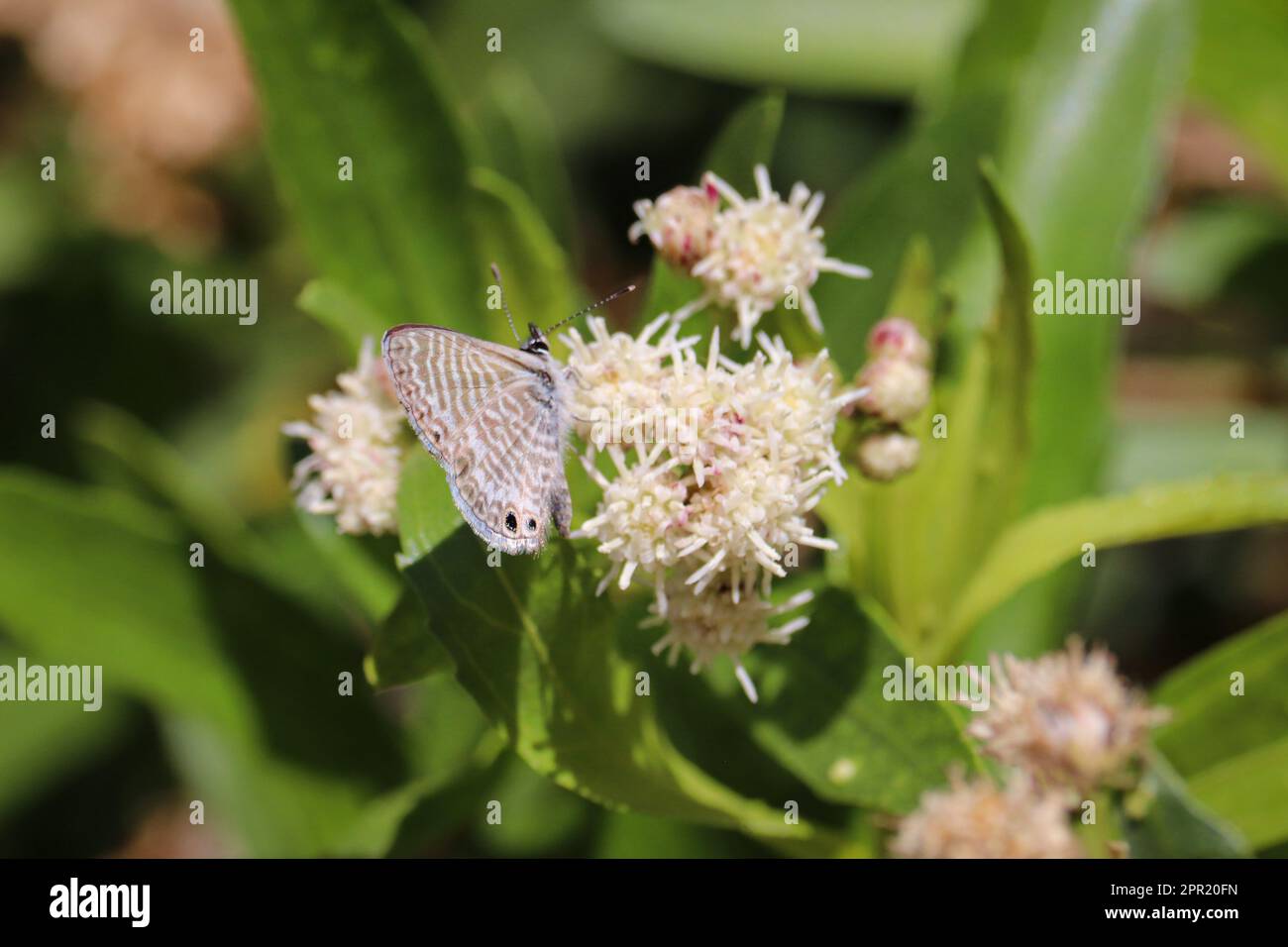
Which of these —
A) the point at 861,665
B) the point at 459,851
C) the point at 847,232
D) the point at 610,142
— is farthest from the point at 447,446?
the point at 610,142

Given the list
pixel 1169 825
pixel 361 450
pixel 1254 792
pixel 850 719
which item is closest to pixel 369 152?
pixel 361 450

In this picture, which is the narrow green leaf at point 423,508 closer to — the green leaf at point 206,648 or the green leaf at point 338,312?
the green leaf at point 338,312

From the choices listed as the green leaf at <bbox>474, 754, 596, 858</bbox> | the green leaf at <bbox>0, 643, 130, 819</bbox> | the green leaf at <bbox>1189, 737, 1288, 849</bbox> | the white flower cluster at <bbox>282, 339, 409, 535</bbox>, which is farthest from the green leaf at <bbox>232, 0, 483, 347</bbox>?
the green leaf at <bbox>0, 643, 130, 819</bbox>

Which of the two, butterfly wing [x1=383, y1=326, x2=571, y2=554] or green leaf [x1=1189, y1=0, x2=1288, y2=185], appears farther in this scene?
green leaf [x1=1189, y1=0, x2=1288, y2=185]

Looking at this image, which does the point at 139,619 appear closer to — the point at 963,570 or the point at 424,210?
the point at 424,210

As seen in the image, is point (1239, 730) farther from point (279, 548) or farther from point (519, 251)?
point (279, 548)

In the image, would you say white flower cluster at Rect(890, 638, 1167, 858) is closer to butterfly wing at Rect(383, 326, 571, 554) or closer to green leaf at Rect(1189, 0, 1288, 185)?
butterfly wing at Rect(383, 326, 571, 554)
